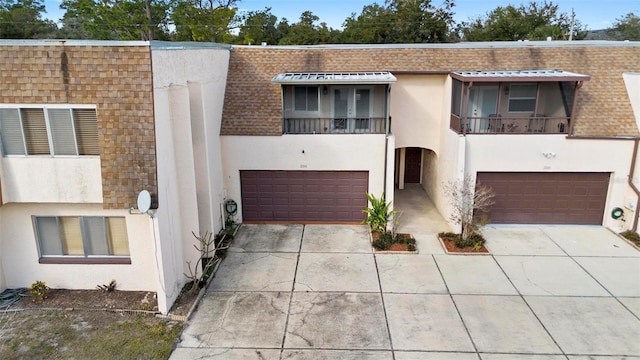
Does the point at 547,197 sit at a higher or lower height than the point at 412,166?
lower

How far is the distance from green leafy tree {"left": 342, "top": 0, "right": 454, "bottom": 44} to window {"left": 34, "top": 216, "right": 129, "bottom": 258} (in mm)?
42353

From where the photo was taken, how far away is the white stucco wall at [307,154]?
48.3 ft

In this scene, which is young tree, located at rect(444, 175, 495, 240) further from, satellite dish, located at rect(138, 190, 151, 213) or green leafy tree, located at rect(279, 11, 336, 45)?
green leafy tree, located at rect(279, 11, 336, 45)

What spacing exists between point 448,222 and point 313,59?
26.4 ft

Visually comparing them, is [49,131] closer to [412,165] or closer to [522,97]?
[522,97]

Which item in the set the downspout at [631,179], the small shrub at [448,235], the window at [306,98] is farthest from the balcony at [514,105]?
the window at [306,98]

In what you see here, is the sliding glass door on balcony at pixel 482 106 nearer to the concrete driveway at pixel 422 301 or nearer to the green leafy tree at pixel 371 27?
the concrete driveway at pixel 422 301

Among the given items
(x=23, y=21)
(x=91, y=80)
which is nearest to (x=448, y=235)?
(x=91, y=80)

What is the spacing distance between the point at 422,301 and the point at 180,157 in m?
7.04

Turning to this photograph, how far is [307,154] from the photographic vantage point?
1488 centimetres

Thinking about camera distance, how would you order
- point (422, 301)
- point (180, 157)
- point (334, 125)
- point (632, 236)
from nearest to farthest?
point (422, 301) < point (180, 157) < point (632, 236) < point (334, 125)

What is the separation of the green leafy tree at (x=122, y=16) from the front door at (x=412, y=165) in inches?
1094

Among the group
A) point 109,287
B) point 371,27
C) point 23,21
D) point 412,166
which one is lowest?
point 109,287

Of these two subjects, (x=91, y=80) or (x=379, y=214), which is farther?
(x=379, y=214)
